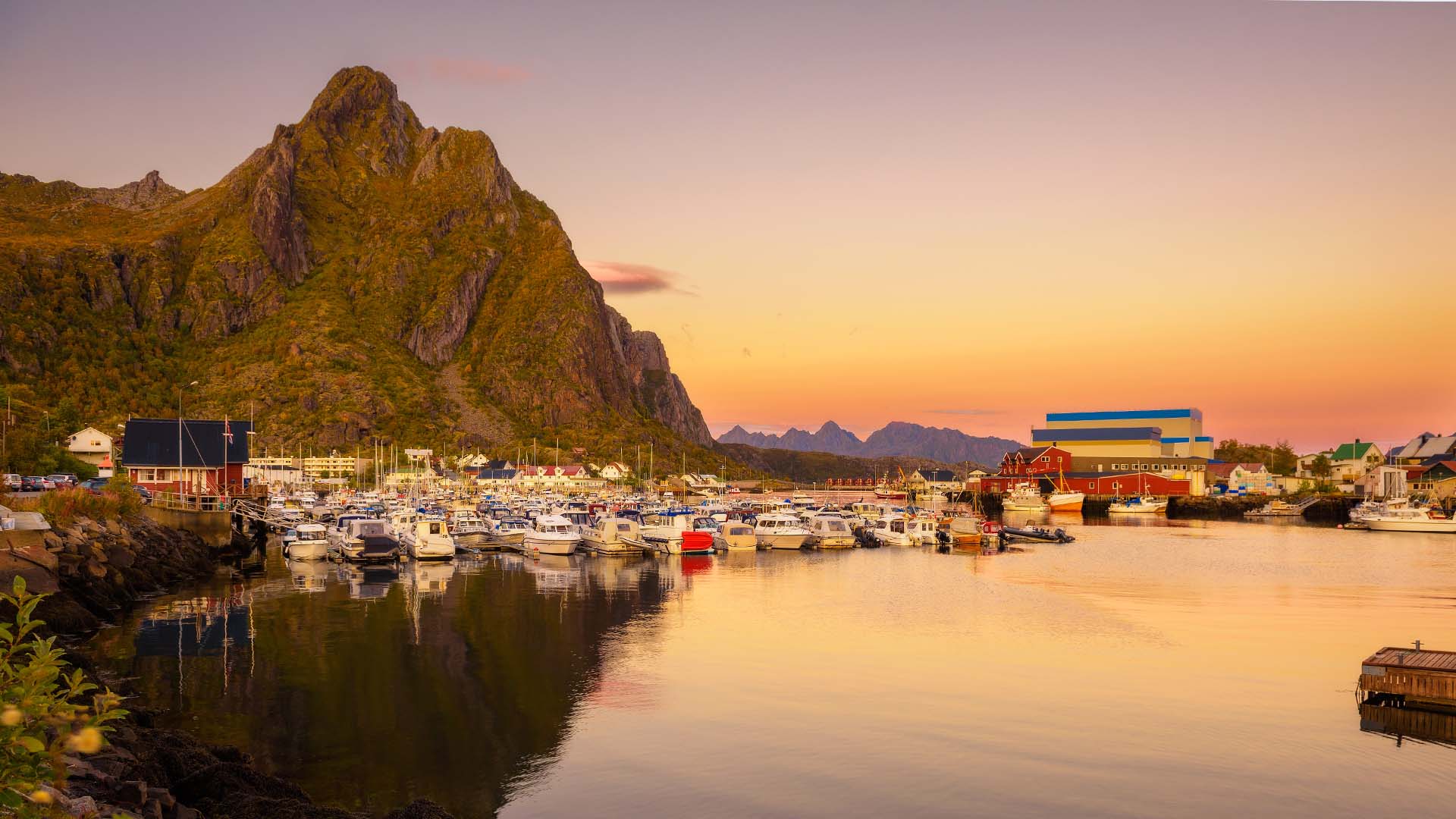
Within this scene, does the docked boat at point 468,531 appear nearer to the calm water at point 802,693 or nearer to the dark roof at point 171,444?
the dark roof at point 171,444

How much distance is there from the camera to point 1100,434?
150750 mm

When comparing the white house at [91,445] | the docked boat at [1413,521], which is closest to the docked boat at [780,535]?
the docked boat at [1413,521]

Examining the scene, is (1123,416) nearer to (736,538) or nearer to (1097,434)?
(1097,434)

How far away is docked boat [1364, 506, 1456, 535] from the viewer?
83062 millimetres

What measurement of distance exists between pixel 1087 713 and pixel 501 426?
182 m

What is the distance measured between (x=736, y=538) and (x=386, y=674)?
3948cm

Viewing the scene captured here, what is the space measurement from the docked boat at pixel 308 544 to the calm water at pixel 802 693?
8157 mm

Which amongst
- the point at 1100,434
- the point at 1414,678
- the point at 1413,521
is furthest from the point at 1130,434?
the point at 1414,678

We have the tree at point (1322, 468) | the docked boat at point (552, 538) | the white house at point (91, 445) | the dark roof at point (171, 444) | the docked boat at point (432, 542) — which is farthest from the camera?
the tree at point (1322, 468)

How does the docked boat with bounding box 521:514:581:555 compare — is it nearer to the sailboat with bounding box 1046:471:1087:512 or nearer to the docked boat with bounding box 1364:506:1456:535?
the docked boat with bounding box 1364:506:1456:535

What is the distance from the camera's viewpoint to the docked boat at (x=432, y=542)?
5231cm

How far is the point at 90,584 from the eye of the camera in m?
31.2

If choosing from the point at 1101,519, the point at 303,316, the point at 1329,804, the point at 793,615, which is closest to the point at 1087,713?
the point at 1329,804

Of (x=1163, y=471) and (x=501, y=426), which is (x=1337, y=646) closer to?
(x=1163, y=471)
